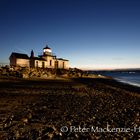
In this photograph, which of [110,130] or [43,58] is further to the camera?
[43,58]

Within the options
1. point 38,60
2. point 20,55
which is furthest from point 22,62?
point 38,60

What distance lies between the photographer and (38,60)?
2515 inches

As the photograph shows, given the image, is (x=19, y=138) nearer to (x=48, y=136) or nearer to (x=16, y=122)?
(x=48, y=136)

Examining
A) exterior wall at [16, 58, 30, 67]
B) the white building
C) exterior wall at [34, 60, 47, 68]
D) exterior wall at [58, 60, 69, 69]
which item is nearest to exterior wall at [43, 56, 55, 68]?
the white building

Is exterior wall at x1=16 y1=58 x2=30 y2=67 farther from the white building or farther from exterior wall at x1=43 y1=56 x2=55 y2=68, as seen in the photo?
exterior wall at x1=43 y1=56 x2=55 y2=68

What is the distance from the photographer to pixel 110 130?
22.7 ft

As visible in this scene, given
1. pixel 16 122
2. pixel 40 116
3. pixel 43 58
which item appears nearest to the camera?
pixel 16 122

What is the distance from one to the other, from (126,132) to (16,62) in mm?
55171

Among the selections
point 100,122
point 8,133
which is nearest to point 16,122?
point 8,133

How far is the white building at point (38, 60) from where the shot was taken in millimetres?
59094

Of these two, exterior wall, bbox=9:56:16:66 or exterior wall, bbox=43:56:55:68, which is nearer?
exterior wall, bbox=9:56:16:66

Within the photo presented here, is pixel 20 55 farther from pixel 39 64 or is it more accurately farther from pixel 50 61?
pixel 50 61

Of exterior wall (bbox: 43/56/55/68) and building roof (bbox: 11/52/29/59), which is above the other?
building roof (bbox: 11/52/29/59)

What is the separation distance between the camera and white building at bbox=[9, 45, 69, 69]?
194 ft
